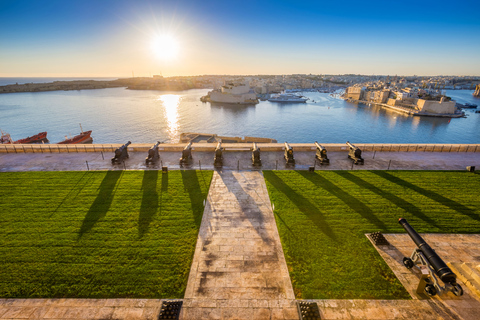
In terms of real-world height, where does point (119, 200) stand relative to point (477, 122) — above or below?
above

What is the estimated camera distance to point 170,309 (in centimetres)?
673

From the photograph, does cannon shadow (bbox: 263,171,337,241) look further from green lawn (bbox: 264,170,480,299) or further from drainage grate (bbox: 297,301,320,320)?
drainage grate (bbox: 297,301,320,320)

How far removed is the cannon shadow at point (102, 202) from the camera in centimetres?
1058

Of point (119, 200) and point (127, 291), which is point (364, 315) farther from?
point (119, 200)

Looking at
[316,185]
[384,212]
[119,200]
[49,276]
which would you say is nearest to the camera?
[49,276]

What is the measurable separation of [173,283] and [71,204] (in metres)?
8.46

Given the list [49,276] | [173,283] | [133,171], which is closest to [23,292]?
[49,276]

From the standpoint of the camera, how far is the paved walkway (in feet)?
22.9

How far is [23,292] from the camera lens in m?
7.37

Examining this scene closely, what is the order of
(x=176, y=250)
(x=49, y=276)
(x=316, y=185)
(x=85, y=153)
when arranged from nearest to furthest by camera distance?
(x=49, y=276), (x=176, y=250), (x=316, y=185), (x=85, y=153)

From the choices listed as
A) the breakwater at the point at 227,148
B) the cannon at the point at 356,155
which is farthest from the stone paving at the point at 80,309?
the cannon at the point at 356,155

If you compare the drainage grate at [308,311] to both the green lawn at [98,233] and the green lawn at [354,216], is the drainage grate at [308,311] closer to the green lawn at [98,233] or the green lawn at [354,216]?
the green lawn at [354,216]

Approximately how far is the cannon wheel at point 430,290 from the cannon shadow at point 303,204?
128 inches

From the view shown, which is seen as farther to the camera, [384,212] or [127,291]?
[384,212]
